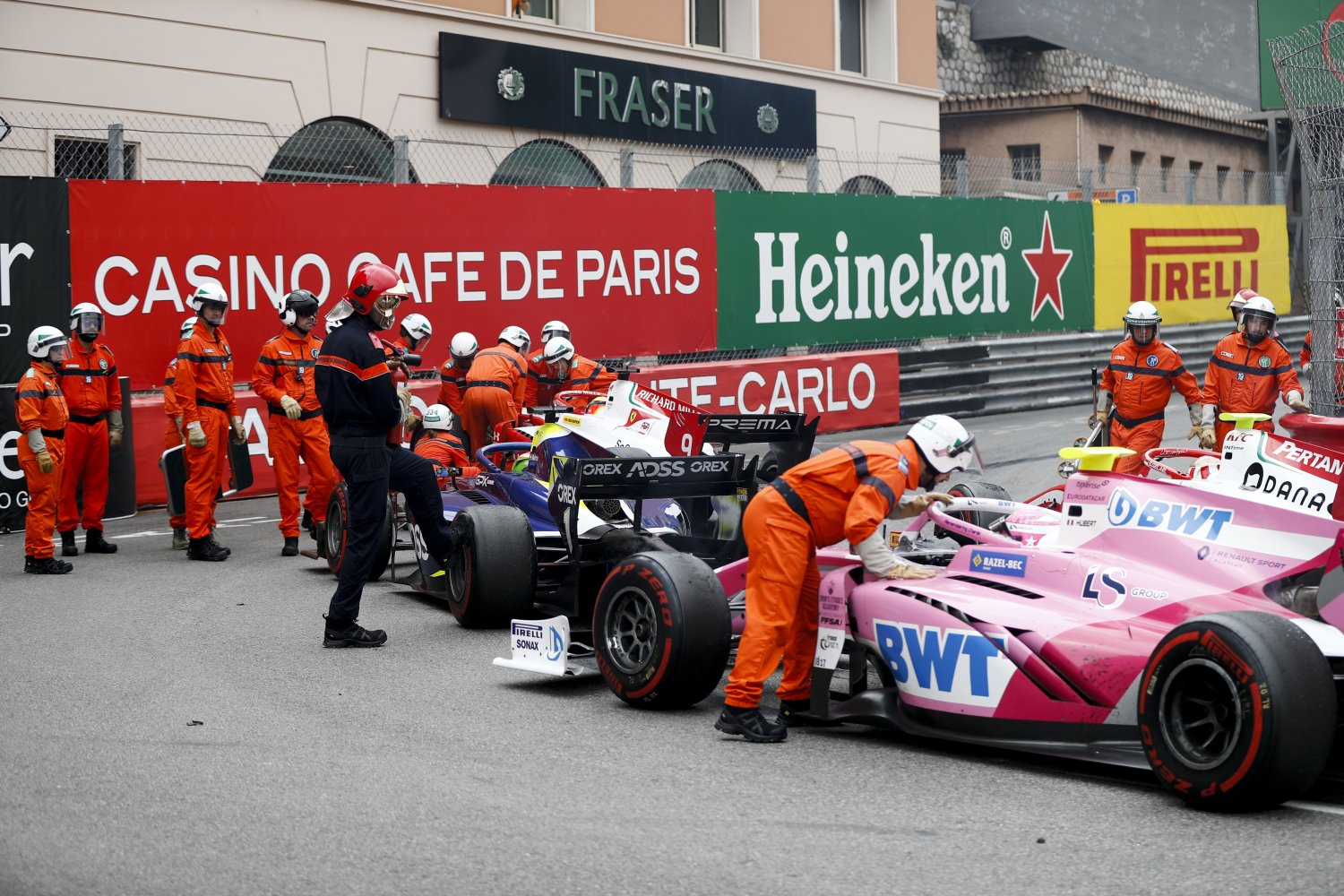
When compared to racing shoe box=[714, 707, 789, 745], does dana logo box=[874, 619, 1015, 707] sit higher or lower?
higher

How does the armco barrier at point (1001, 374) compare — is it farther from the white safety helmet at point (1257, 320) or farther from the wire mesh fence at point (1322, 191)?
the white safety helmet at point (1257, 320)

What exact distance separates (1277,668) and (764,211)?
13.1 meters

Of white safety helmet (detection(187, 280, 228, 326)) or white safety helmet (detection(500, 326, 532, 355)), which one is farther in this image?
white safety helmet (detection(500, 326, 532, 355))

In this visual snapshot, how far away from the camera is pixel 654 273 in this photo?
16484mm

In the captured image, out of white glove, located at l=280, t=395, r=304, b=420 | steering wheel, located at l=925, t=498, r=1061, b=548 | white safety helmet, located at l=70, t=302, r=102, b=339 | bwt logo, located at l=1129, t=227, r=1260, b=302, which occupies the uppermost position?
bwt logo, located at l=1129, t=227, r=1260, b=302

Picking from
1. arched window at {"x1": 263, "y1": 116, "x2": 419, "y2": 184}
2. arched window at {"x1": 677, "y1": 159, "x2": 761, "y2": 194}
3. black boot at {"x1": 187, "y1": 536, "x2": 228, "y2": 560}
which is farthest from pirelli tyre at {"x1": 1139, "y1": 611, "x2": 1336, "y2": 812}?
arched window at {"x1": 677, "y1": 159, "x2": 761, "y2": 194}

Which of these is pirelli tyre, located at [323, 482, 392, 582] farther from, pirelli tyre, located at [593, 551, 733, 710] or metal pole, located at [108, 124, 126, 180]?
metal pole, located at [108, 124, 126, 180]

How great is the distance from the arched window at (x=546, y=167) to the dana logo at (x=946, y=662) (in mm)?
13844

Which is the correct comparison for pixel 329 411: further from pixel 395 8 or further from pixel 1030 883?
pixel 395 8

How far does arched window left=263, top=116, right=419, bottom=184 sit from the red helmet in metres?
9.45

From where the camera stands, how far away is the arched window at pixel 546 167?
766 inches

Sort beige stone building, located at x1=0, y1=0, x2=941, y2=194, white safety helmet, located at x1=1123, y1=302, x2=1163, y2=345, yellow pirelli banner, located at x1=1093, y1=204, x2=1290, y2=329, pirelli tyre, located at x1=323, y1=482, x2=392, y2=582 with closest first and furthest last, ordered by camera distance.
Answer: pirelli tyre, located at x1=323, y1=482, x2=392, y2=582 → white safety helmet, located at x1=1123, y1=302, x2=1163, y2=345 → beige stone building, located at x1=0, y1=0, x2=941, y2=194 → yellow pirelli banner, located at x1=1093, y1=204, x2=1290, y2=329

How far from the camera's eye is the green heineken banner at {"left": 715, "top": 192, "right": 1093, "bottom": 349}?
17469mm

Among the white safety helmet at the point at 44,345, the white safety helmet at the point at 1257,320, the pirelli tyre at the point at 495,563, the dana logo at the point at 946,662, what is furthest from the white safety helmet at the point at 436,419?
the white safety helmet at the point at 1257,320
